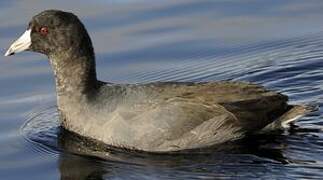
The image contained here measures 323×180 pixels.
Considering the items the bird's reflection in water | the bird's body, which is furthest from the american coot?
the bird's reflection in water

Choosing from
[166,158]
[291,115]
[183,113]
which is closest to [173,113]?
[183,113]

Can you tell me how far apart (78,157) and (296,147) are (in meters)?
2.18

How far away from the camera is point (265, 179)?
9750 millimetres

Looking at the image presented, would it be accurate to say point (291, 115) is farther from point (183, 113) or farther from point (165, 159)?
point (165, 159)

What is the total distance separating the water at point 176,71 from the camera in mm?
10305

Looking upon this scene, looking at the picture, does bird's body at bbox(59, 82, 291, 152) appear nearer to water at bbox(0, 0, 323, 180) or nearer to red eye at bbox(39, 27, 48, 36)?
water at bbox(0, 0, 323, 180)

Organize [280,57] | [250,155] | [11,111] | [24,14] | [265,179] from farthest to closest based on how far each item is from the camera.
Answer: [24,14] < [280,57] < [11,111] < [250,155] < [265,179]

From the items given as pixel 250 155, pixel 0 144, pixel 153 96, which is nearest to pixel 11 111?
pixel 0 144

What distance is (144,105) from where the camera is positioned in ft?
35.0

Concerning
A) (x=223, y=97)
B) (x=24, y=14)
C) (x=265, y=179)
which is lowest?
(x=265, y=179)

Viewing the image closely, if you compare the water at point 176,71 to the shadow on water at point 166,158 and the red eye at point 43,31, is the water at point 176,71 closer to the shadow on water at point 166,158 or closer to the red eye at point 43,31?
the shadow on water at point 166,158

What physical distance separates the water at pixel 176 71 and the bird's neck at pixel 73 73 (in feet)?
1.51

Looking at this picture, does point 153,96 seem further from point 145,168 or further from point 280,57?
point 280,57

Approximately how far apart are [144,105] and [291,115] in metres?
1.55
